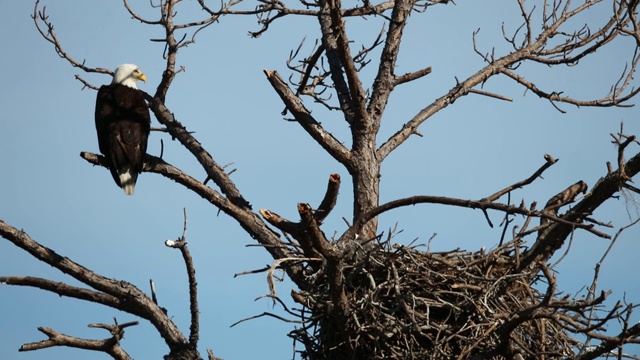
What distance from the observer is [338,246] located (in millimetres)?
6703

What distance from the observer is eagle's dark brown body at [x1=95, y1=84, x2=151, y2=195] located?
934cm

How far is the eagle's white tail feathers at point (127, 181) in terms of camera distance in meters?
9.46

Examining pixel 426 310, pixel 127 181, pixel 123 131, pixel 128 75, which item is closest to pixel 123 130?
pixel 123 131

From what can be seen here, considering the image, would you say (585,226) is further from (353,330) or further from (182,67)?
(182,67)

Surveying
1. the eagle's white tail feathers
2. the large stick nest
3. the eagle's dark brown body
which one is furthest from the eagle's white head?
the large stick nest

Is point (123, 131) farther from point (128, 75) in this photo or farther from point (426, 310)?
point (426, 310)

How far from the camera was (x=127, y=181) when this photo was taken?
9.51 m

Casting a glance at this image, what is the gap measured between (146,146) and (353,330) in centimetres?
388

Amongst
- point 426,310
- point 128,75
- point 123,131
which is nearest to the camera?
point 426,310

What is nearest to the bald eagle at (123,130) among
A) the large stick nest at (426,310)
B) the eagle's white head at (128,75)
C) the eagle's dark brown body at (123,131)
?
the eagle's dark brown body at (123,131)

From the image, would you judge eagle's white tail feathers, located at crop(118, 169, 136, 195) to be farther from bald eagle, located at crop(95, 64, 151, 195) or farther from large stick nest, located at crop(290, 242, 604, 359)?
large stick nest, located at crop(290, 242, 604, 359)

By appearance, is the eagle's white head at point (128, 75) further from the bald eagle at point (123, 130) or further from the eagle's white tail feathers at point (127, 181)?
the eagle's white tail feathers at point (127, 181)

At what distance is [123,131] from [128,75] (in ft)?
5.29

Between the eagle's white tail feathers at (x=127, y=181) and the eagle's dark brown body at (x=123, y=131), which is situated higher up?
the eagle's dark brown body at (x=123, y=131)
